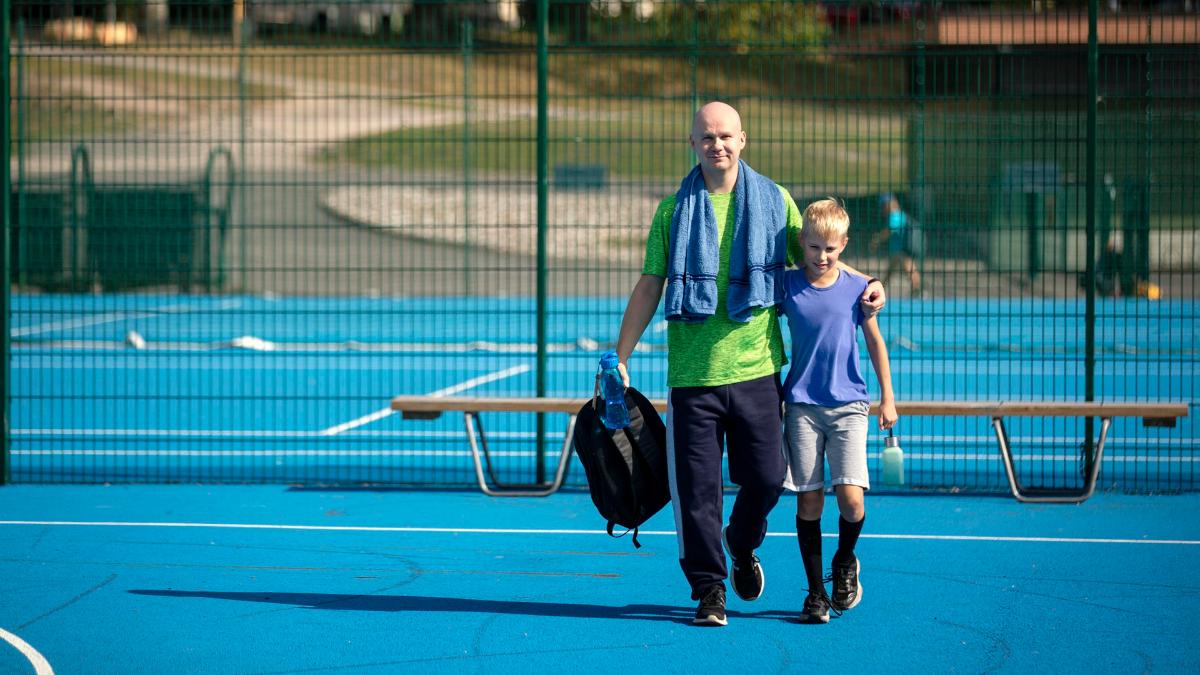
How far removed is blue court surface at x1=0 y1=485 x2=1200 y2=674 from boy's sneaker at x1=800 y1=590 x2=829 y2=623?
2.2 inches

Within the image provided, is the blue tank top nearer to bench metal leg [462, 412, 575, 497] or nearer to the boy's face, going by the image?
the boy's face

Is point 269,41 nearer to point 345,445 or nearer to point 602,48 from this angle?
point 602,48

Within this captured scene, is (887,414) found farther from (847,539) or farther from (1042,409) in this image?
(1042,409)

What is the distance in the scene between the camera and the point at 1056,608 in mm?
6195

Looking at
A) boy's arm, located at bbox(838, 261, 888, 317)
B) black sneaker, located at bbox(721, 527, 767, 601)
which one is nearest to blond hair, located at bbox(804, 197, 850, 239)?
boy's arm, located at bbox(838, 261, 888, 317)

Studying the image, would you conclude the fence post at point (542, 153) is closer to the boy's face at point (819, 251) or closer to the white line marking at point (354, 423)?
the white line marking at point (354, 423)

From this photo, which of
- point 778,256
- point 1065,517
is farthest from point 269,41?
point 1065,517

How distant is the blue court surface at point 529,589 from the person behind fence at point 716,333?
1.58ft

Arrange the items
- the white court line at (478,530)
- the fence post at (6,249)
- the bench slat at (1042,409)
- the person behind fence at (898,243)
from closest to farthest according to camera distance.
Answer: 1. the white court line at (478,530)
2. the bench slat at (1042,409)
3. the fence post at (6,249)
4. the person behind fence at (898,243)

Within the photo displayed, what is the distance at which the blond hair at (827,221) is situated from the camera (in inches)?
226

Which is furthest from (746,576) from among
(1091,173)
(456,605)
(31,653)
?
(1091,173)

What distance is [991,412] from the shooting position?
8.59m

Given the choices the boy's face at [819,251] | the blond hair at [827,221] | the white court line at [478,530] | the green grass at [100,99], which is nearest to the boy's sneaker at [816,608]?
the boy's face at [819,251]

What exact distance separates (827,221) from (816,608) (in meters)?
1.57
